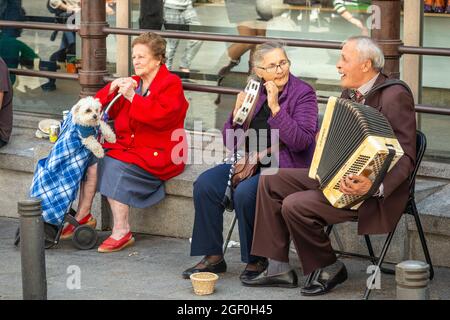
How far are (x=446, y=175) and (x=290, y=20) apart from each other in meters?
1.84

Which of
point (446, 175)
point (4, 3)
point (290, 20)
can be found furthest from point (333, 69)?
point (4, 3)

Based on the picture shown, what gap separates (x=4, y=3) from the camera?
9453mm

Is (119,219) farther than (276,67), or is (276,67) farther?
(119,219)

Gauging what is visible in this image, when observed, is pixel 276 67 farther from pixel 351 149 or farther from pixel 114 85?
pixel 114 85

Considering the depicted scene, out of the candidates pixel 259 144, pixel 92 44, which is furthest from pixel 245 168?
pixel 92 44

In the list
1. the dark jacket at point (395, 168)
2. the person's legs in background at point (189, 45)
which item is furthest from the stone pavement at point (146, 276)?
the person's legs in background at point (189, 45)

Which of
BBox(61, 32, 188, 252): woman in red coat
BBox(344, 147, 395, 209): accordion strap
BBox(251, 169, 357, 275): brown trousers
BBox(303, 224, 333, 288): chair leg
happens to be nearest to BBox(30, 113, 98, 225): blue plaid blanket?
BBox(61, 32, 188, 252): woman in red coat

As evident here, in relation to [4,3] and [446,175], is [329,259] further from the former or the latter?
[4,3]

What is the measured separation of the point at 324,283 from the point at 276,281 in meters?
0.30

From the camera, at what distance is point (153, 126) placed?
7.31 meters

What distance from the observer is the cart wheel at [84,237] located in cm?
748

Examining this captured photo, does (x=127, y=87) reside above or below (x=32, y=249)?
above

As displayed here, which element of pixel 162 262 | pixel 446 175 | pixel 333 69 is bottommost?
pixel 162 262

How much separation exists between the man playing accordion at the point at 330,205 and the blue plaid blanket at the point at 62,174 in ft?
4.91
